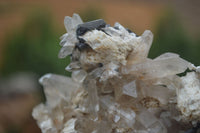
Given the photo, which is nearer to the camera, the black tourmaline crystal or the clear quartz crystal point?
the black tourmaline crystal

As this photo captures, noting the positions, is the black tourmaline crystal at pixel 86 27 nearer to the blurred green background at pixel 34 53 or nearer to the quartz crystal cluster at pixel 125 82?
the quartz crystal cluster at pixel 125 82

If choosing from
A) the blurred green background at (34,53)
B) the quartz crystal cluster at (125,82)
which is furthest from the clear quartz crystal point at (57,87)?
the blurred green background at (34,53)

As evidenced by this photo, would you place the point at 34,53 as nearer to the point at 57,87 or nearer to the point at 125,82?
the point at 57,87

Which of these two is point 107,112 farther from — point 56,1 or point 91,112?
point 56,1

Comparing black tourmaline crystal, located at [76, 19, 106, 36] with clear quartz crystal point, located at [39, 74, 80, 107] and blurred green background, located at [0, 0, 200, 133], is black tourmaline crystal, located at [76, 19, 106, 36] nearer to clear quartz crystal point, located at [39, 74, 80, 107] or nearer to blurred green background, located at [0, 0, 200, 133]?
clear quartz crystal point, located at [39, 74, 80, 107]

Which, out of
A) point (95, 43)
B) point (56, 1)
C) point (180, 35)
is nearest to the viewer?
point (95, 43)

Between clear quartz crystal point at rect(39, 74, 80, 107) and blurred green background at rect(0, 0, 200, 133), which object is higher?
clear quartz crystal point at rect(39, 74, 80, 107)

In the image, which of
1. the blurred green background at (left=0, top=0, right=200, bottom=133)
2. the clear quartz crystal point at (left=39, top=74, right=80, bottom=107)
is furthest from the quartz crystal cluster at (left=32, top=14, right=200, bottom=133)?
the blurred green background at (left=0, top=0, right=200, bottom=133)

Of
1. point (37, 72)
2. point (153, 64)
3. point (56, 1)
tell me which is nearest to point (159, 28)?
point (37, 72)
